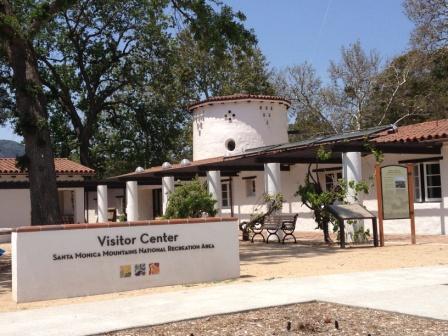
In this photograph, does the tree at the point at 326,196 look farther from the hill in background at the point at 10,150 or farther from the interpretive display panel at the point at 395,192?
the hill in background at the point at 10,150

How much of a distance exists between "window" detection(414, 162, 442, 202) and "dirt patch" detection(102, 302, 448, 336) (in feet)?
44.8

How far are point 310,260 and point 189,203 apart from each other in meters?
7.80

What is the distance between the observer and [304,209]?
25.7 metres

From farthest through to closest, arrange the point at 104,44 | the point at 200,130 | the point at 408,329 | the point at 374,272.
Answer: the point at 104,44, the point at 200,130, the point at 374,272, the point at 408,329

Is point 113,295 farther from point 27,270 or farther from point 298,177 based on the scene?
point 298,177

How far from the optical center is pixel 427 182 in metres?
20.4

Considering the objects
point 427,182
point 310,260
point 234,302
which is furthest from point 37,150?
point 427,182

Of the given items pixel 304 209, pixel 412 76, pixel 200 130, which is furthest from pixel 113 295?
pixel 412 76

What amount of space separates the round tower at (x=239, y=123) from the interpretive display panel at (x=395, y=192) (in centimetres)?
1278

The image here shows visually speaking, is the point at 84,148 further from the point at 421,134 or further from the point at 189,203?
the point at 421,134

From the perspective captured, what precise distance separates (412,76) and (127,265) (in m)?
32.5

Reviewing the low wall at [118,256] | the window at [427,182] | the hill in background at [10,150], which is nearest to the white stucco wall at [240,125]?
the window at [427,182]

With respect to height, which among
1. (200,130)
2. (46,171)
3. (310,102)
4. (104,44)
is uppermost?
(104,44)

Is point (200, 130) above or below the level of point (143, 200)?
above
